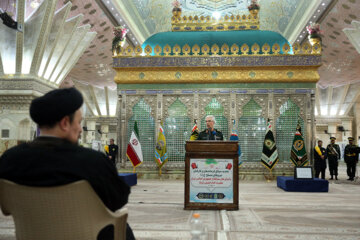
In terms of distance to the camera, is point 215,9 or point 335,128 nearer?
point 215,9

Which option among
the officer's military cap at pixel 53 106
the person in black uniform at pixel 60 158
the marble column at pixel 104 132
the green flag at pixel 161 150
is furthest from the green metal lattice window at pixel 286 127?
the marble column at pixel 104 132

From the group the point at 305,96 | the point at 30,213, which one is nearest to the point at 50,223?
the point at 30,213

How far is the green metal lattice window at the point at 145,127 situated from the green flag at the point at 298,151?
347 centimetres

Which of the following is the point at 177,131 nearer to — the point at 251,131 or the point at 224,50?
the point at 251,131

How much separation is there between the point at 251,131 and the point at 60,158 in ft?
24.2

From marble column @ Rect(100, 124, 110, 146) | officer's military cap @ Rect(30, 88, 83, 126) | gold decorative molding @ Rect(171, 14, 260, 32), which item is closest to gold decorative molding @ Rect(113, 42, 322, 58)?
gold decorative molding @ Rect(171, 14, 260, 32)

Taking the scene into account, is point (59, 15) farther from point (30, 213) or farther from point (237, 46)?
point (30, 213)

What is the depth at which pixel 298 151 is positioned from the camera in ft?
24.7

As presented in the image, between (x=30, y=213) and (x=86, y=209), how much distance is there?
221 millimetres

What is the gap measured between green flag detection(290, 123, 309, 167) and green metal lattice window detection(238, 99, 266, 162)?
2.97 feet

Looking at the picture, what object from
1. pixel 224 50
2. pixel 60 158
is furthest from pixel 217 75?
pixel 60 158

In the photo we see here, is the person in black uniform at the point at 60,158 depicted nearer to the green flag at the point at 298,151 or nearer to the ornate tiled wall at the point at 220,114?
the green flag at the point at 298,151

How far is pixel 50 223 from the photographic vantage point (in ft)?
4.31

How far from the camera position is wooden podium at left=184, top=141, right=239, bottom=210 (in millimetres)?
3998
